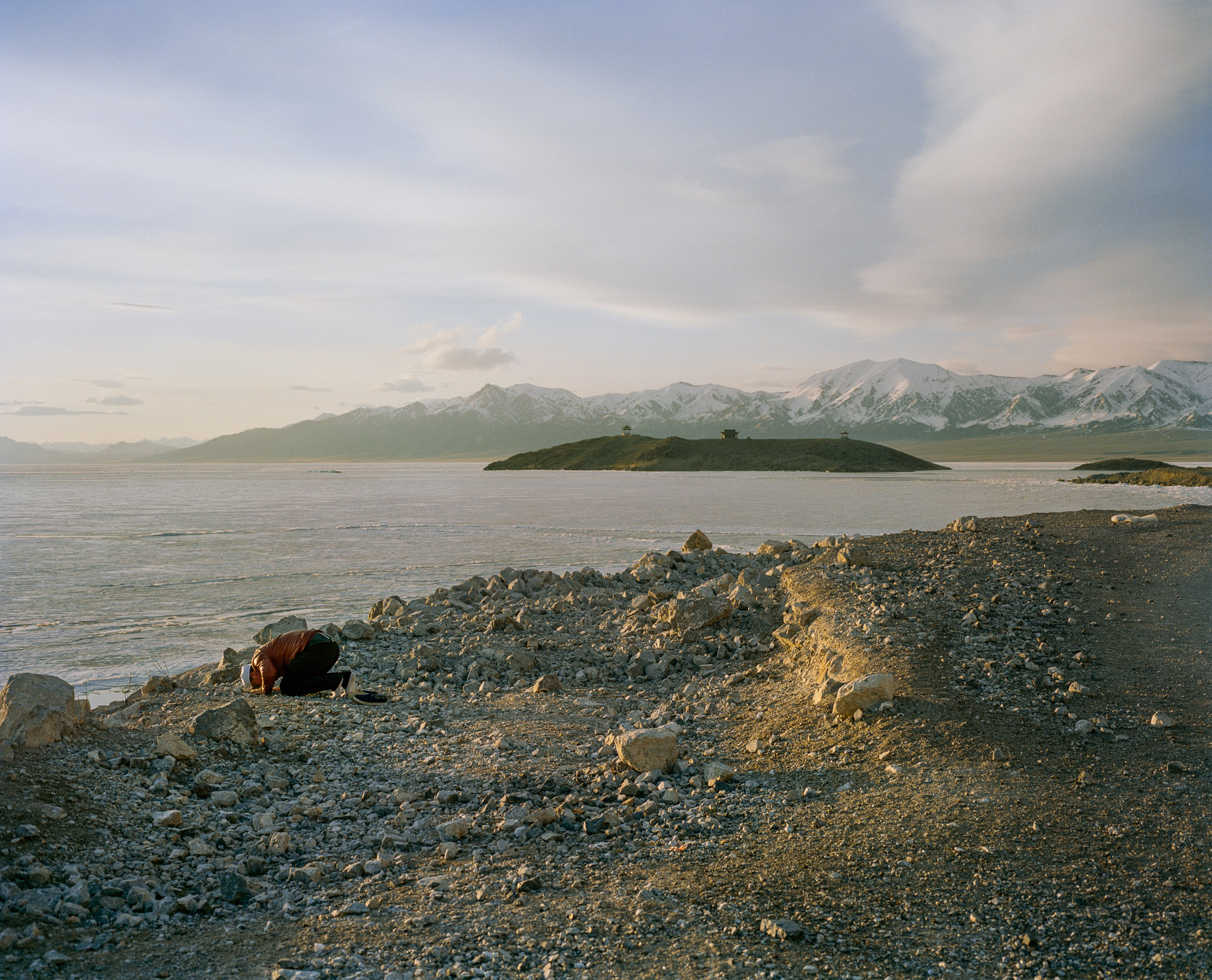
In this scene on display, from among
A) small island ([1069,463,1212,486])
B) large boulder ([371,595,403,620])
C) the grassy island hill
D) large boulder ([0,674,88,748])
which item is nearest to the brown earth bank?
large boulder ([0,674,88,748])

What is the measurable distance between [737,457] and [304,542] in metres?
119

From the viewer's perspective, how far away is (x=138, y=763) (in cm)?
594

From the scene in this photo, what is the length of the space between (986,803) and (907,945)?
163 cm

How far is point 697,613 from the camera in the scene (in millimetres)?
9883

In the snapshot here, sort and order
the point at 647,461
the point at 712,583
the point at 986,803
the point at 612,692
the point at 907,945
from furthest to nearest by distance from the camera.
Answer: the point at 647,461 → the point at 712,583 → the point at 612,692 → the point at 986,803 → the point at 907,945

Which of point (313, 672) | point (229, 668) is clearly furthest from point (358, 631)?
point (313, 672)

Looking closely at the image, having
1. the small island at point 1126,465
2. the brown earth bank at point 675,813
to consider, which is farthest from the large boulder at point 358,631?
the small island at point 1126,465

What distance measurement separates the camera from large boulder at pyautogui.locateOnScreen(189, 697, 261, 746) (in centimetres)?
650

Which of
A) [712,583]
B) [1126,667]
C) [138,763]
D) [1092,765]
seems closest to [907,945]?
[1092,765]

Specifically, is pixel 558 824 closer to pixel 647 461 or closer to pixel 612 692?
pixel 612 692

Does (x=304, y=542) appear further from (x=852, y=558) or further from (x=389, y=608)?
(x=852, y=558)

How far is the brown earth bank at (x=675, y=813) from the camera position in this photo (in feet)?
12.6

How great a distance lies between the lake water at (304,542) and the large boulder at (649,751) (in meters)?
7.38

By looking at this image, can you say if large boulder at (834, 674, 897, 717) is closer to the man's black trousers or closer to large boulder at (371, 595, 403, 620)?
the man's black trousers
